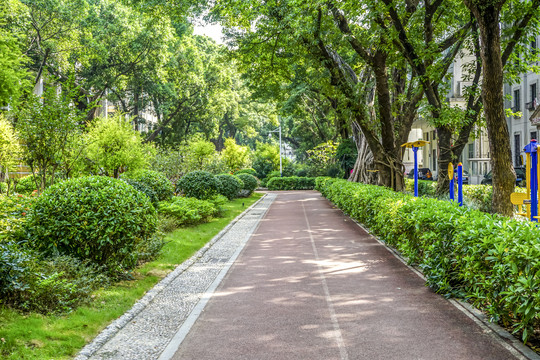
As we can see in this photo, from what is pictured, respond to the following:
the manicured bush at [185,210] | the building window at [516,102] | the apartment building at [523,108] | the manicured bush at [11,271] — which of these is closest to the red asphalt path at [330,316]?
the manicured bush at [11,271]

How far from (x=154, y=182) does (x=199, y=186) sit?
15.6 feet

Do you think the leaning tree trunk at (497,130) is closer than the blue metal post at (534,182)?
No

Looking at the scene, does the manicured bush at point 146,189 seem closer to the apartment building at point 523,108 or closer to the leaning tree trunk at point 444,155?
the leaning tree trunk at point 444,155

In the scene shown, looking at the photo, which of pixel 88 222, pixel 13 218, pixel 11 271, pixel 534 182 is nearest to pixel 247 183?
pixel 13 218

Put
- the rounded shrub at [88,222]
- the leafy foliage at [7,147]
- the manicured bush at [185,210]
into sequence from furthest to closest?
1. the manicured bush at [185,210]
2. the leafy foliage at [7,147]
3. the rounded shrub at [88,222]

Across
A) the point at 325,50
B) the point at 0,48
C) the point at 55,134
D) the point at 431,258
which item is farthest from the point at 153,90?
the point at 431,258

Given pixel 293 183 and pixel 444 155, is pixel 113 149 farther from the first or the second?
pixel 293 183

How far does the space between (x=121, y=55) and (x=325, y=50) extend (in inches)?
702

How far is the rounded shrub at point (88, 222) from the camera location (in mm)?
7305

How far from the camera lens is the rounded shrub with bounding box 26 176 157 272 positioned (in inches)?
288

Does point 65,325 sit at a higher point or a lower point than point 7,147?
lower

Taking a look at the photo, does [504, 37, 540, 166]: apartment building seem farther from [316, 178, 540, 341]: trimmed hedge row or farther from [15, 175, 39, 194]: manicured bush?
[15, 175, 39, 194]: manicured bush

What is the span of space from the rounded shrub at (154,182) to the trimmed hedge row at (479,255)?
7.79 meters

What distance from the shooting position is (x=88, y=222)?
7.40 meters
